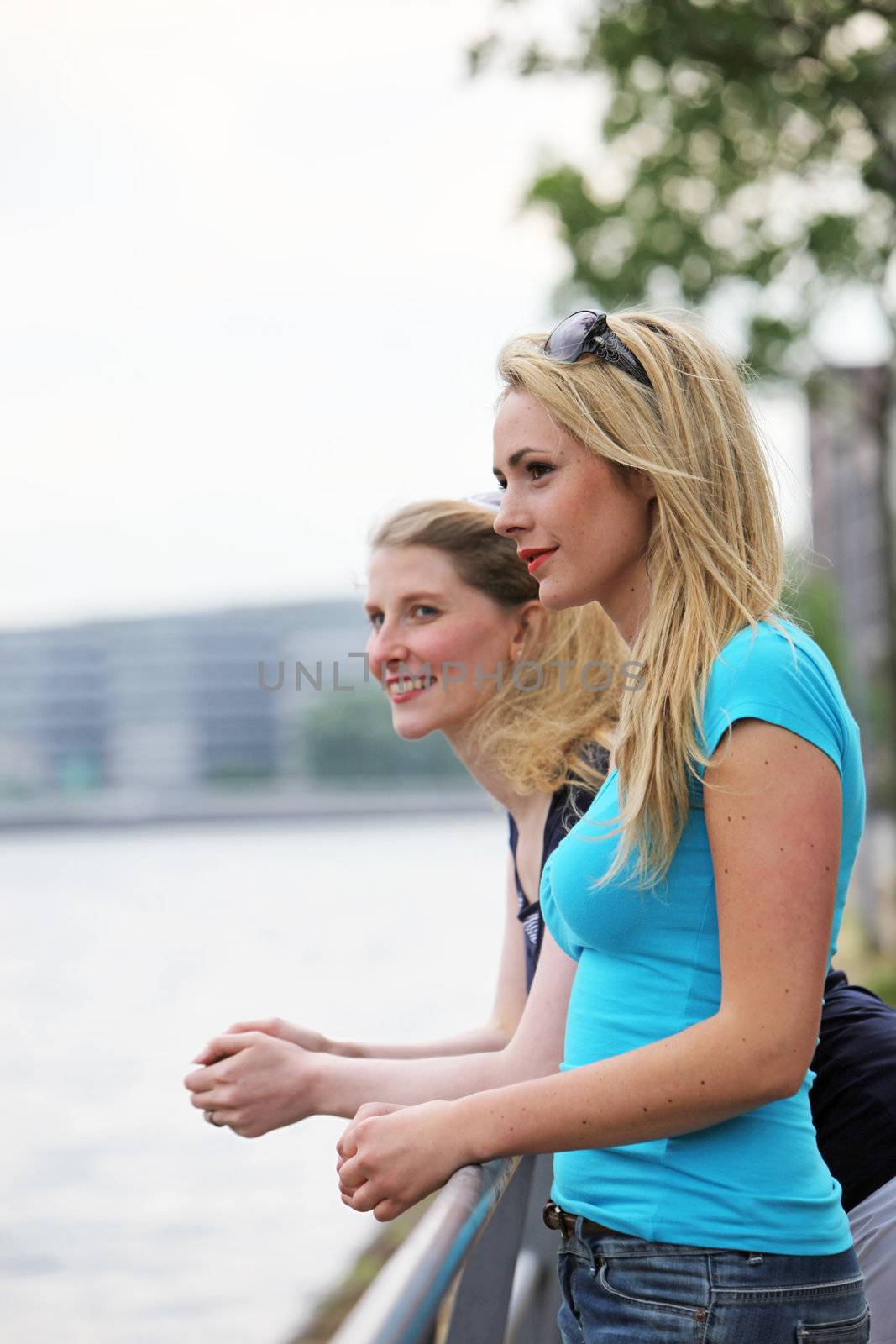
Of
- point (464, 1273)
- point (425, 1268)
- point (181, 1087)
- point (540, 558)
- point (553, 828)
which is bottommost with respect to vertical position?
point (181, 1087)

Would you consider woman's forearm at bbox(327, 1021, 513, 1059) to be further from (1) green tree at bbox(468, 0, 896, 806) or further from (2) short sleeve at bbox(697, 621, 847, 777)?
(1) green tree at bbox(468, 0, 896, 806)

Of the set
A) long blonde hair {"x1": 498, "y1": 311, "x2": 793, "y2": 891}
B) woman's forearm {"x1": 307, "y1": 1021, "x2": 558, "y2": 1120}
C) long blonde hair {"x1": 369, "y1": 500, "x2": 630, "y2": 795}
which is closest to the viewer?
long blonde hair {"x1": 498, "y1": 311, "x2": 793, "y2": 891}

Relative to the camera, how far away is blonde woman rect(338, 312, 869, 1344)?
133 cm

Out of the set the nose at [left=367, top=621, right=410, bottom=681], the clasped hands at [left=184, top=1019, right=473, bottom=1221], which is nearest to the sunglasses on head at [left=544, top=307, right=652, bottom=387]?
the nose at [left=367, top=621, right=410, bottom=681]

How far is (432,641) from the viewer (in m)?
2.15

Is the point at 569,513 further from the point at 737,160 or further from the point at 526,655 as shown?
the point at 737,160

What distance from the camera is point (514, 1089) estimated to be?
143 cm

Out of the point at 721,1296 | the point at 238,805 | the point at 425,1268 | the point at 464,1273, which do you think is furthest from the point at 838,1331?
the point at 238,805

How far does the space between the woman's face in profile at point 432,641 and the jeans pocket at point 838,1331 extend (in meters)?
0.95

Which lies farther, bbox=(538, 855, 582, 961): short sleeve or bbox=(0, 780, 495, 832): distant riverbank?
bbox=(0, 780, 495, 832): distant riverbank

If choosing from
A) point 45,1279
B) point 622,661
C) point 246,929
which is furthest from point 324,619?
point 622,661

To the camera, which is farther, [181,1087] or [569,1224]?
[181,1087]

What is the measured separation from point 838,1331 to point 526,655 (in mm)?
1045

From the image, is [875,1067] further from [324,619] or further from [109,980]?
[324,619]
